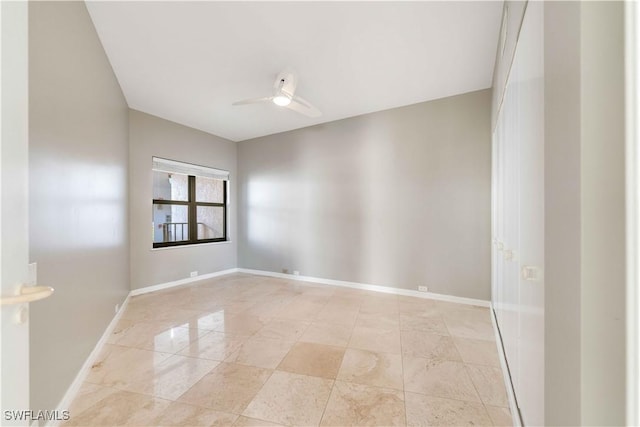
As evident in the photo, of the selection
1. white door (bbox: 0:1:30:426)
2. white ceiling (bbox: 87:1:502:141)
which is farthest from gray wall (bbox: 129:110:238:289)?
white door (bbox: 0:1:30:426)

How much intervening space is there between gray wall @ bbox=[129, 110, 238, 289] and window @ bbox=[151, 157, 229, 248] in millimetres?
157

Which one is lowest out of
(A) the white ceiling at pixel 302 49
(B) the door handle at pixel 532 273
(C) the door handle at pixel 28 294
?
(B) the door handle at pixel 532 273

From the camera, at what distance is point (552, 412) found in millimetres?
816

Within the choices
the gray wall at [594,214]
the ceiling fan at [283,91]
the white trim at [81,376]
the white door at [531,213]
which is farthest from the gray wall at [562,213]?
the white trim at [81,376]

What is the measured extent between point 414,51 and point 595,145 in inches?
95.7

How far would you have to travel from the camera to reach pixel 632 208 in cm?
50

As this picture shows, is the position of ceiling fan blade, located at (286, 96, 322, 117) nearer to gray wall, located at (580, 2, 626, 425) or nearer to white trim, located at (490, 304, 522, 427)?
gray wall, located at (580, 2, 626, 425)

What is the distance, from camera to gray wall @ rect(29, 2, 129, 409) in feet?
4.50

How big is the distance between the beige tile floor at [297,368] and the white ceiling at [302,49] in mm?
2913

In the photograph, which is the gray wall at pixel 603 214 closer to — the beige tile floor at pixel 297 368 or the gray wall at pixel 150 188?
the beige tile floor at pixel 297 368

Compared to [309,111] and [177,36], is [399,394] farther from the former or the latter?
[177,36]

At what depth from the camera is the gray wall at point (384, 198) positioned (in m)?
3.33

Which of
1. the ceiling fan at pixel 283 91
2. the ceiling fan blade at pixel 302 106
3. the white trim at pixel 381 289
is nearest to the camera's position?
the ceiling fan at pixel 283 91

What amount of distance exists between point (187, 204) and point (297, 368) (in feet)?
12.6
